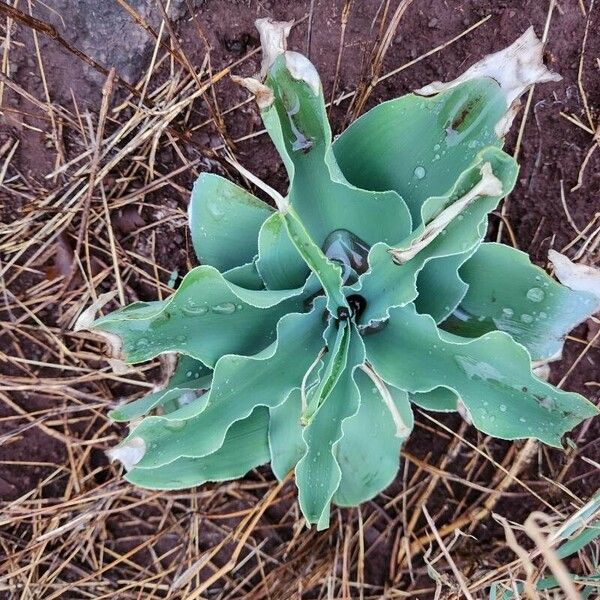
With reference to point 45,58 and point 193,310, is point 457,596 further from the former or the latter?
point 45,58

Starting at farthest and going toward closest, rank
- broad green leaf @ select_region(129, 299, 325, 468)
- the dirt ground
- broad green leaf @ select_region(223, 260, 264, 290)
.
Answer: the dirt ground, broad green leaf @ select_region(223, 260, 264, 290), broad green leaf @ select_region(129, 299, 325, 468)

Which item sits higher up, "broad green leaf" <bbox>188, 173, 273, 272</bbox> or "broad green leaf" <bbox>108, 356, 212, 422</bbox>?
"broad green leaf" <bbox>188, 173, 273, 272</bbox>

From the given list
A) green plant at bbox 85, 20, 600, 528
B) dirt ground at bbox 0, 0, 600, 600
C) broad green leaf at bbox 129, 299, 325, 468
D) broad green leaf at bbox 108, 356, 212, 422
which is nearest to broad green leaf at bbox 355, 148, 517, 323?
green plant at bbox 85, 20, 600, 528

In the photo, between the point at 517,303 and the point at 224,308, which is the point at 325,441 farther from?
the point at 517,303

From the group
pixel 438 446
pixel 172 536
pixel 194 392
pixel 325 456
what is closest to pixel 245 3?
pixel 194 392

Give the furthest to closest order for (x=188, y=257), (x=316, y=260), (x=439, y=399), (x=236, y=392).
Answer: (x=188, y=257) < (x=439, y=399) < (x=236, y=392) < (x=316, y=260)

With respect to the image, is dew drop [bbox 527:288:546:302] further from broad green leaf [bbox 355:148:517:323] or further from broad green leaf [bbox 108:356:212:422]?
broad green leaf [bbox 108:356:212:422]

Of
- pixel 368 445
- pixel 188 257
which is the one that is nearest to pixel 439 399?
pixel 368 445
